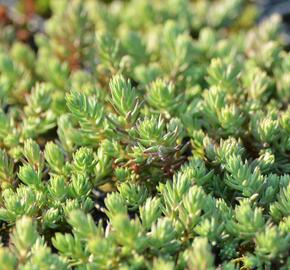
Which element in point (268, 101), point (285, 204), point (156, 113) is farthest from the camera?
point (268, 101)

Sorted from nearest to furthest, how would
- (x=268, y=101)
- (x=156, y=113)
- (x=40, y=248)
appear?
(x=40, y=248), (x=156, y=113), (x=268, y=101)

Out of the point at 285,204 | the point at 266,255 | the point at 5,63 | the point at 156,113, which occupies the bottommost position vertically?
the point at 266,255

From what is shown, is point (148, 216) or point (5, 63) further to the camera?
point (5, 63)

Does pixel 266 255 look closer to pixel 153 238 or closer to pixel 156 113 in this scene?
pixel 153 238

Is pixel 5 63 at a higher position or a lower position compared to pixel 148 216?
higher

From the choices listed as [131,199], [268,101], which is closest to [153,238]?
[131,199]

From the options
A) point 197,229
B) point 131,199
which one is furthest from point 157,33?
point 197,229
